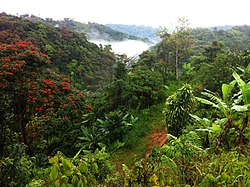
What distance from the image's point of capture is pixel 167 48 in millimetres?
19172

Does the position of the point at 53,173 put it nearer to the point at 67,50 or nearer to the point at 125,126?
the point at 125,126

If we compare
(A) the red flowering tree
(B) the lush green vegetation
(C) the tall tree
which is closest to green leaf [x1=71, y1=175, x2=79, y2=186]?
(B) the lush green vegetation

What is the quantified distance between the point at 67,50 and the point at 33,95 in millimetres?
16464

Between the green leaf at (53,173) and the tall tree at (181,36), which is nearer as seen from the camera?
the green leaf at (53,173)

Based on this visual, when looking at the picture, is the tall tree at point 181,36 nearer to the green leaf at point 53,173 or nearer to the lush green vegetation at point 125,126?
the lush green vegetation at point 125,126

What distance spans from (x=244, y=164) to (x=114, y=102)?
9.81m

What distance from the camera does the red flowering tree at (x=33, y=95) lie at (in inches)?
309

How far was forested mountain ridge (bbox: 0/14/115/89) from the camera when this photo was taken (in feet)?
72.5

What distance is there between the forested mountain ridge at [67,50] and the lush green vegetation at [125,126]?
948 cm

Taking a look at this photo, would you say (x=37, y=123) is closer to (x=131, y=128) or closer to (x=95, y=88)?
(x=131, y=128)

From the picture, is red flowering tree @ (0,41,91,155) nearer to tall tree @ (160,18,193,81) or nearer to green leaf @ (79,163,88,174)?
green leaf @ (79,163,88,174)

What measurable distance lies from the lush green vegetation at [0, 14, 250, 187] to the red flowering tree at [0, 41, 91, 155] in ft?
0.11

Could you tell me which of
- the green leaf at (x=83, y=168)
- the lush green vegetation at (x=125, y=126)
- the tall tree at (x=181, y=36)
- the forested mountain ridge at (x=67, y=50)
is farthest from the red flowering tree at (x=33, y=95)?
the forested mountain ridge at (x=67, y=50)

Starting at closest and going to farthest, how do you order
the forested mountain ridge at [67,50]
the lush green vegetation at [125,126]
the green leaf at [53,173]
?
the green leaf at [53,173]
the lush green vegetation at [125,126]
the forested mountain ridge at [67,50]
